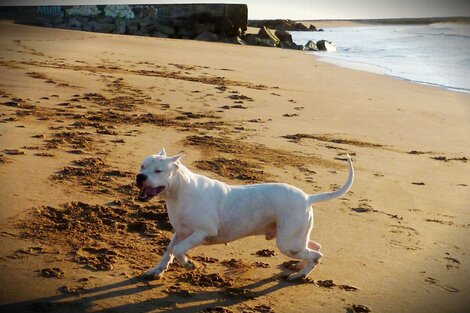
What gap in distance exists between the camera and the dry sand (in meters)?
4.55

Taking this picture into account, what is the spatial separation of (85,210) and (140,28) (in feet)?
88.7

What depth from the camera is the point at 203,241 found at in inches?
186

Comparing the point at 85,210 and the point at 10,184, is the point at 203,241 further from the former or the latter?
the point at 10,184

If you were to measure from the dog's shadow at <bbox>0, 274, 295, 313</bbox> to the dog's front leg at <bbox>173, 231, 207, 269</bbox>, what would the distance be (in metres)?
0.24

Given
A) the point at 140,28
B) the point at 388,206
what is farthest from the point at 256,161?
the point at 140,28

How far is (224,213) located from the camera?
4785 millimetres

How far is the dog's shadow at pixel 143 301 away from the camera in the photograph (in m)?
3.99

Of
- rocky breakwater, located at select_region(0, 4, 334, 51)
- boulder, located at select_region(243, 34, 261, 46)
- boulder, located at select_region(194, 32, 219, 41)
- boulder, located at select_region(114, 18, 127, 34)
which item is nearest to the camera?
boulder, located at select_region(114, 18, 127, 34)

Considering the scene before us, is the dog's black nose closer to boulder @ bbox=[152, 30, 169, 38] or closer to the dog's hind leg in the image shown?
the dog's hind leg

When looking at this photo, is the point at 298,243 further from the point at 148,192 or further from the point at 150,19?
the point at 150,19

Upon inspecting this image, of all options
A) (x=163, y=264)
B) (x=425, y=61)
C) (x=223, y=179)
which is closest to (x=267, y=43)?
(x=425, y=61)

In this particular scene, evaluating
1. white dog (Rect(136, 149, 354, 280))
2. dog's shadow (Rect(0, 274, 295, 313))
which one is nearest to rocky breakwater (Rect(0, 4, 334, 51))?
white dog (Rect(136, 149, 354, 280))

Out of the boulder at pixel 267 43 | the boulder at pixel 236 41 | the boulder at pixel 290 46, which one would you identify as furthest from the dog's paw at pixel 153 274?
the boulder at pixel 290 46

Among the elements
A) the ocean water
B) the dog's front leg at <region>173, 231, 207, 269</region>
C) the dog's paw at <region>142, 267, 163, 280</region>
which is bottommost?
the dog's paw at <region>142, 267, 163, 280</region>
